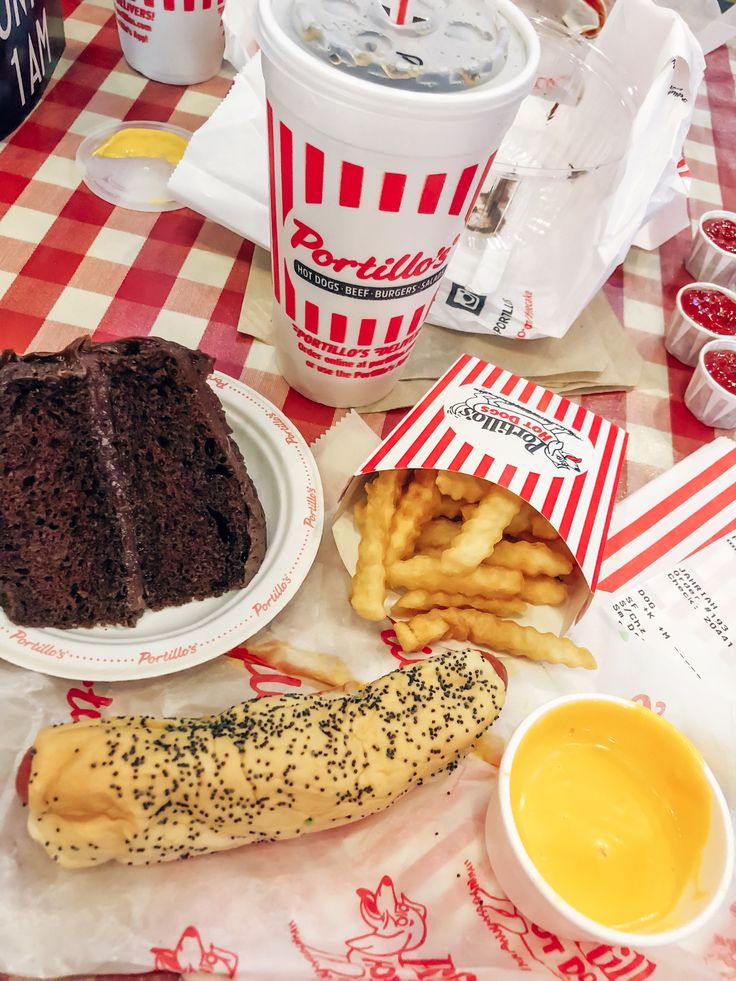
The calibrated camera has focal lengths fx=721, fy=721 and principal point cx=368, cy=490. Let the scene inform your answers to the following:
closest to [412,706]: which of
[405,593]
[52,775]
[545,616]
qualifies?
[405,593]

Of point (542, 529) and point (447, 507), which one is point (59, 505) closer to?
point (447, 507)

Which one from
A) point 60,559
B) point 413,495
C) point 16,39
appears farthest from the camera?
point 16,39

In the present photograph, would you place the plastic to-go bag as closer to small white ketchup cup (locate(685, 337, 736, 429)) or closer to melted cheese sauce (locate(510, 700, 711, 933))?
small white ketchup cup (locate(685, 337, 736, 429))

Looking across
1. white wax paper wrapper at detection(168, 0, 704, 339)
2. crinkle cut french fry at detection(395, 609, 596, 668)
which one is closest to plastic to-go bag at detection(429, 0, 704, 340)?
white wax paper wrapper at detection(168, 0, 704, 339)

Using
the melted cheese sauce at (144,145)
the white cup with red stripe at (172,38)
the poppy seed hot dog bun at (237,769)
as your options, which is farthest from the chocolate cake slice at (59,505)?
the white cup with red stripe at (172,38)

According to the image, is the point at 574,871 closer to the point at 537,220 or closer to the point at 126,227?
the point at 537,220

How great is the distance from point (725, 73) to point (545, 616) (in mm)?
3152

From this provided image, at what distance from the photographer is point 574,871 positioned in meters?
1.13

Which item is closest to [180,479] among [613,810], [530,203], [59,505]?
[59,505]

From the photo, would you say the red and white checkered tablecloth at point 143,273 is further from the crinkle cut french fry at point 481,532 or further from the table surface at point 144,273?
the crinkle cut french fry at point 481,532

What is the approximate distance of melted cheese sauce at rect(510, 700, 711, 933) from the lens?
111cm

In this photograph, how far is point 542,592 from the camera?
58.6 inches

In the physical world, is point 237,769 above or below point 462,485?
below

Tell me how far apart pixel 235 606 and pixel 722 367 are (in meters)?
1.48
